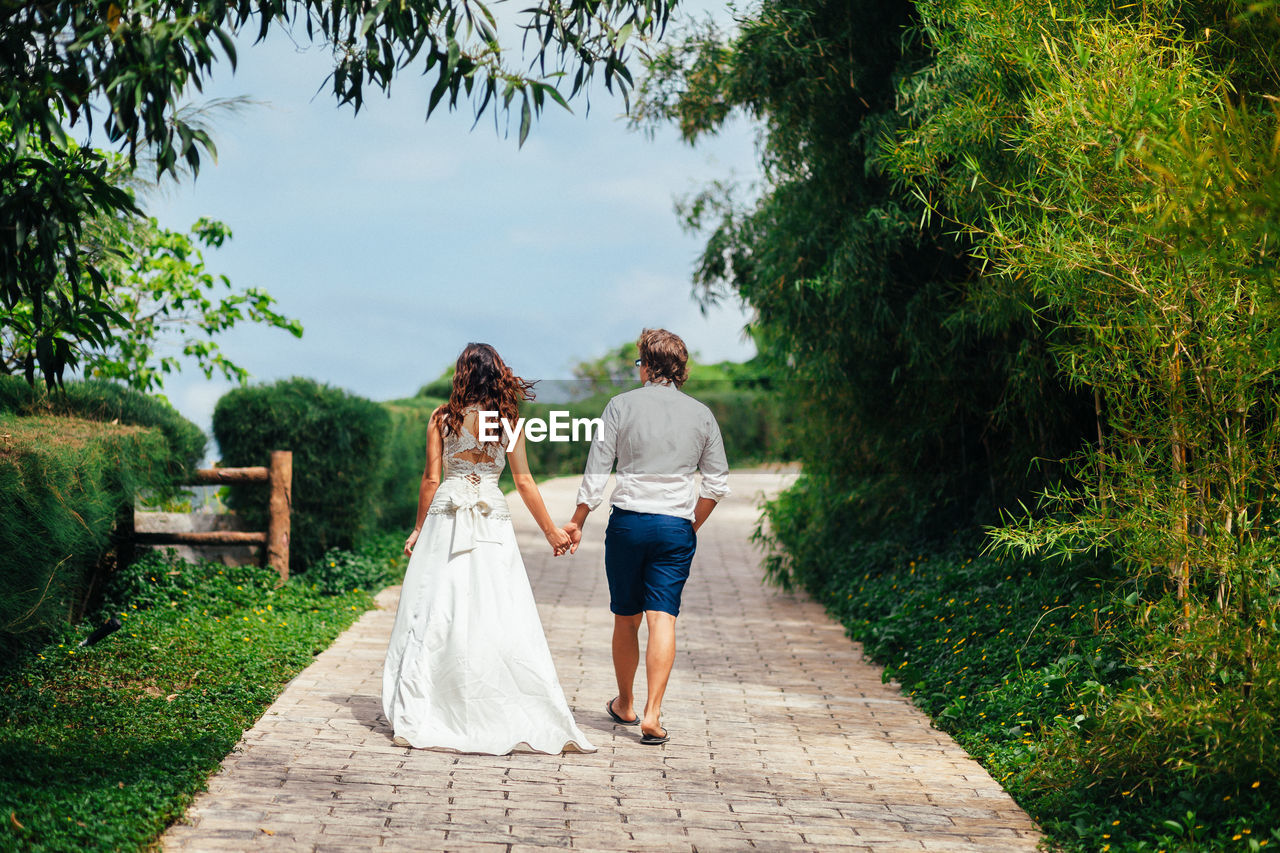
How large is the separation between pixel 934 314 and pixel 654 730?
13.1ft

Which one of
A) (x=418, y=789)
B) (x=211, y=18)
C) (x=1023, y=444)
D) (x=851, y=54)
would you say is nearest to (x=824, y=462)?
(x=1023, y=444)

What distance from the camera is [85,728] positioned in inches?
202

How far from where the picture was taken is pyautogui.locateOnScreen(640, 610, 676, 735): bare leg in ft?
16.6

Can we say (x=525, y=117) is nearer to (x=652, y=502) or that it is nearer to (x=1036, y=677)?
(x=652, y=502)

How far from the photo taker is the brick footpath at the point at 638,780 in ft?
12.7

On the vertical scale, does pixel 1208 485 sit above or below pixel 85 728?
above

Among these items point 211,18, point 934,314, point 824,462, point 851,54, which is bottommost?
point 824,462

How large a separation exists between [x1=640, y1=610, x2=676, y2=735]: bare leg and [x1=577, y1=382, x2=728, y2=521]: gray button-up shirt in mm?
506

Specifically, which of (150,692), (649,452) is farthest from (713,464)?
(150,692)

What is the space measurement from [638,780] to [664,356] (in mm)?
1976

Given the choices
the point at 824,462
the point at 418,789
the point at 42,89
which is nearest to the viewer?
the point at 42,89

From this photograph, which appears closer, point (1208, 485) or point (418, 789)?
point (418, 789)

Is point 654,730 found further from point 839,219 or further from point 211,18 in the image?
point 839,219

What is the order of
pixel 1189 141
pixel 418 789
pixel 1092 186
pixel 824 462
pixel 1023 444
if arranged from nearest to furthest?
pixel 1189 141, pixel 418 789, pixel 1092 186, pixel 1023 444, pixel 824 462
